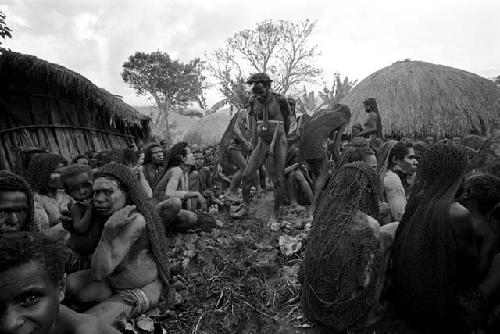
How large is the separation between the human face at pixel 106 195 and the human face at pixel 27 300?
1.35 m

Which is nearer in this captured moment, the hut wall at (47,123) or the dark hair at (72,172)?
the dark hair at (72,172)

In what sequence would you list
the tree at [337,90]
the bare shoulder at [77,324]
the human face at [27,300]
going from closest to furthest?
the human face at [27,300] < the bare shoulder at [77,324] < the tree at [337,90]

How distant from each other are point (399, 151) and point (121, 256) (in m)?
3.20

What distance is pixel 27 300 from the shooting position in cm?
139

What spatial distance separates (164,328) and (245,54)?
25.4m

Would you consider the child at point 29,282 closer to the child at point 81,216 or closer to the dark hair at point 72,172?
the child at point 81,216

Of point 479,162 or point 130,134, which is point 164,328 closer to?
point 479,162

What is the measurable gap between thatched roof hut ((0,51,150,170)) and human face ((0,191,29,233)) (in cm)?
595

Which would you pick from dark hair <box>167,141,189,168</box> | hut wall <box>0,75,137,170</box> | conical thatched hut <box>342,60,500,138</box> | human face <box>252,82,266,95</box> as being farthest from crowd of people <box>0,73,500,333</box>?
conical thatched hut <box>342,60,500,138</box>


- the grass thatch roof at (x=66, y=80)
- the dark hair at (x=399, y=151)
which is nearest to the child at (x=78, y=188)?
the dark hair at (x=399, y=151)

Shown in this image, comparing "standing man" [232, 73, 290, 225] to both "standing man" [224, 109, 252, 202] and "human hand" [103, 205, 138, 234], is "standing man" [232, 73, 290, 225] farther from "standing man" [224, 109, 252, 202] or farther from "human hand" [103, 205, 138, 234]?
"human hand" [103, 205, 138, 234]

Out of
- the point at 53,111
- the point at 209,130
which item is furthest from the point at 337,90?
the point at 53,111

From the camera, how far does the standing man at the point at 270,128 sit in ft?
18.5

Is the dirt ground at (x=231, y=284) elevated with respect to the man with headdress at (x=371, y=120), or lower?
lower
